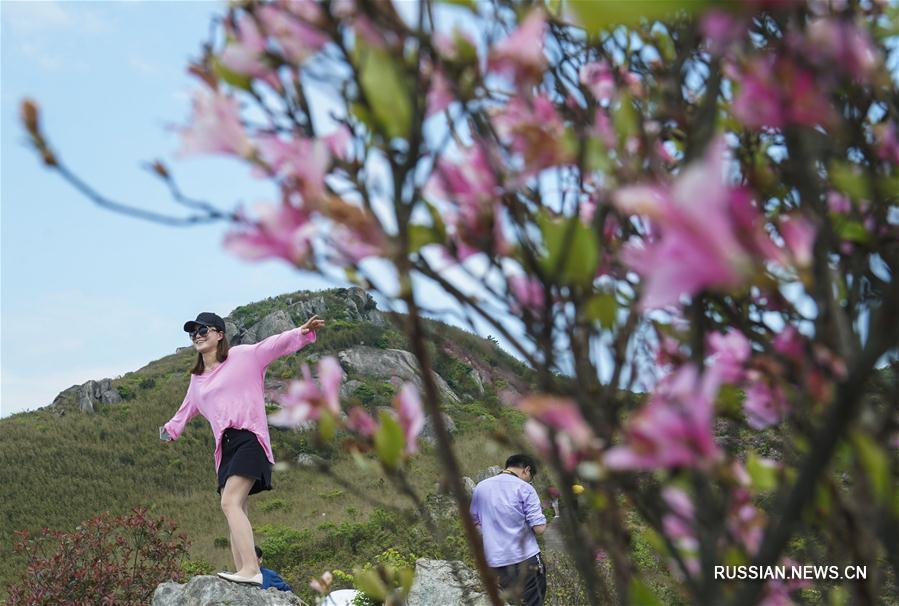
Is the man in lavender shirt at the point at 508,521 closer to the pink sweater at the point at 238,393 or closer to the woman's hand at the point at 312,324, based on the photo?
the pink sweater at the point at 238,393

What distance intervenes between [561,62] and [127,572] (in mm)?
7244

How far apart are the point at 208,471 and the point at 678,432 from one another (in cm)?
2090

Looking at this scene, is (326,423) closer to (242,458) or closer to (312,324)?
(312,324)

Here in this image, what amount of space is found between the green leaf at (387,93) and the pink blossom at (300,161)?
0.07 meters

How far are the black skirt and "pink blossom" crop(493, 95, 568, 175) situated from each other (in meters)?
3.42

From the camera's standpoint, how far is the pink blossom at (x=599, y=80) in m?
1.06

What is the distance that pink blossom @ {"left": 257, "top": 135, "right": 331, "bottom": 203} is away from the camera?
68 centimetres

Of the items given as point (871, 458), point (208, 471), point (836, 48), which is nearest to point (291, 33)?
point (836, 48)

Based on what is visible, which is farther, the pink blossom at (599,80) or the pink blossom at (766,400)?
the pink blossom at (599,80)

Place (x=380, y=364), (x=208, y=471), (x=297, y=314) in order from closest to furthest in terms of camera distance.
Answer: (x=208, y=471), (x=380, y=364), (x=297, y=314)

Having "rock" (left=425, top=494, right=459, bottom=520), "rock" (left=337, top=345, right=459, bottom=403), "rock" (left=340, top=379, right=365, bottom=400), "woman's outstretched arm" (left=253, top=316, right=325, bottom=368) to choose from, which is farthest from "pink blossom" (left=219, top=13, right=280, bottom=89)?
"rock" (left=337, top=345, right=459, bottom=403)

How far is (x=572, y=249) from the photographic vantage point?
634mm

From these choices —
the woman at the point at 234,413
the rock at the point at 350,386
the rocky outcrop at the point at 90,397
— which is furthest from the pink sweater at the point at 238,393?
the rocky outcrop at the point at 90,397

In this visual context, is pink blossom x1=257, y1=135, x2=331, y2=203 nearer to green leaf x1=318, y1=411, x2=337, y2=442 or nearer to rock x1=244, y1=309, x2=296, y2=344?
green leaf x1=318, y1=411, x2=337, y2=442
